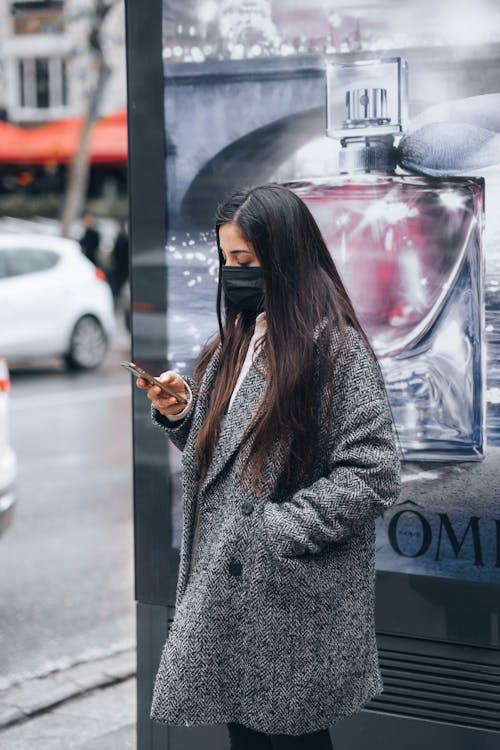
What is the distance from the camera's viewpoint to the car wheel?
14.0 meters

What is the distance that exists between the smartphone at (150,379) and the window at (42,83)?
30245 mm

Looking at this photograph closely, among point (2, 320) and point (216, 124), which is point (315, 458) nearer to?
point (216, 124)

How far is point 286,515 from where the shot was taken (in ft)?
7.69

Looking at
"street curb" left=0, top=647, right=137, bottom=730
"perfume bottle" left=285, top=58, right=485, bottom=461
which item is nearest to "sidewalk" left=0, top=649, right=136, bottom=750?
"street curb" left=0, top=647, right=137, bottom=730

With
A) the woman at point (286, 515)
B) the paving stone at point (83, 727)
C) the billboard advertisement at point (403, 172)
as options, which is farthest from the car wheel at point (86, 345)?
the woman at point (286, 515)

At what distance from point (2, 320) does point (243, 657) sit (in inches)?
425

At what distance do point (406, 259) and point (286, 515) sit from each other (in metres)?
1.07

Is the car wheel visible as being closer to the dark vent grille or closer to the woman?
the dark vent grille

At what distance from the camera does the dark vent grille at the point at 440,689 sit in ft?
10.1

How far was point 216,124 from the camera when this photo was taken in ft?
10.8

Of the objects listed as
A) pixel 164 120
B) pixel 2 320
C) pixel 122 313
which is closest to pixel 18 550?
pixel 164 120

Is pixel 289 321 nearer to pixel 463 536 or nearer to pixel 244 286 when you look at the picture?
pixel 244 286

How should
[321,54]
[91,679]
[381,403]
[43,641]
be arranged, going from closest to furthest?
[381,403]
[321,54]
[91,679]
[43,641]

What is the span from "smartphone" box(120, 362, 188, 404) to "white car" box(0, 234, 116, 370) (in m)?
10.4
